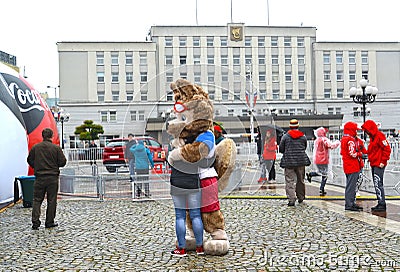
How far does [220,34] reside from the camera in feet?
103

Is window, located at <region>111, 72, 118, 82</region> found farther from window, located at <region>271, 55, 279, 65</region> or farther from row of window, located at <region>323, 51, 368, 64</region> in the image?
row of window, located at <region>323, 51, 368, 64</region>

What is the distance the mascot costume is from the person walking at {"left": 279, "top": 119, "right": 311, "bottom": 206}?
Answer: 166 inches

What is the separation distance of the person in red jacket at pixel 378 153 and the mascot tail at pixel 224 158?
4.08 metres

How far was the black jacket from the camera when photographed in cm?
884

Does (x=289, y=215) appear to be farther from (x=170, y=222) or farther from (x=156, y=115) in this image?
(x=156, y=115)

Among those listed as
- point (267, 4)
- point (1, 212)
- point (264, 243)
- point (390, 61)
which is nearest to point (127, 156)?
point (1, 212)

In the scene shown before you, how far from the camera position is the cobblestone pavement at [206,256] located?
596 centimetres

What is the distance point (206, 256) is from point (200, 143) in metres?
1.55

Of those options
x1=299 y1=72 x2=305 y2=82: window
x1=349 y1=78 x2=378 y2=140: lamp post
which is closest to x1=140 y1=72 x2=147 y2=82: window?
x1=299 y1=72 x2=305 y2=82: window

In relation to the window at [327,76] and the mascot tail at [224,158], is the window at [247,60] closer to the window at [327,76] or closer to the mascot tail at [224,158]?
the window at [327,76]

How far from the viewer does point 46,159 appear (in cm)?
887

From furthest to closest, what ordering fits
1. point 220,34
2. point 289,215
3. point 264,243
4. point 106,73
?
point 106,73 < point 220,34 < point 289,215 < point 264,243

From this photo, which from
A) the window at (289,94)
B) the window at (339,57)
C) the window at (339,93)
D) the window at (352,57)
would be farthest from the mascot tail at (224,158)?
the window at (352,57)

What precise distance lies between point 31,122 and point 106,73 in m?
46.8
